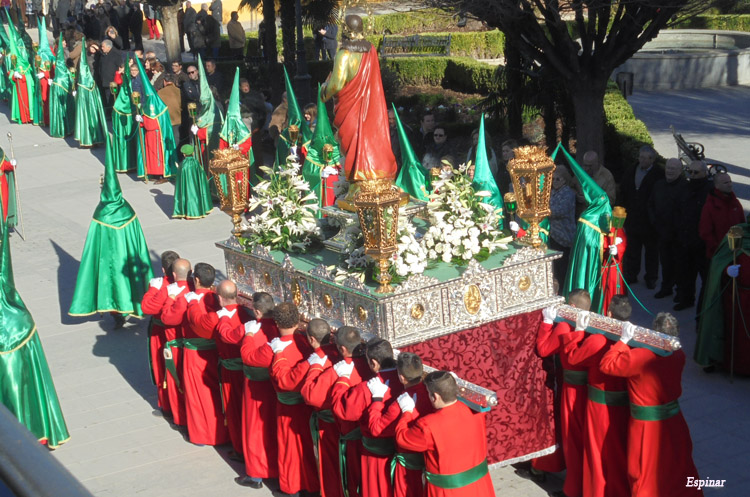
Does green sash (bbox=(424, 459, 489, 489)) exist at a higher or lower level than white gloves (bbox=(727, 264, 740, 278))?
lower

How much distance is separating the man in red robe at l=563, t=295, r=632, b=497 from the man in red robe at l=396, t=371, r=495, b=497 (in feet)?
3.57

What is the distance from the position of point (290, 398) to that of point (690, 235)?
4993 millimetres

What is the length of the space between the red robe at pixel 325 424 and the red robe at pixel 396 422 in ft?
1.46

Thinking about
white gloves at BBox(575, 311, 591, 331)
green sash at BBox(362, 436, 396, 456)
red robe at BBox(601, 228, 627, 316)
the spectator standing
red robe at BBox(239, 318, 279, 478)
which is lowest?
red robe at BBox(239, 318, 279, 478)

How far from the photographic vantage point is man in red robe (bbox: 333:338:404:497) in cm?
584

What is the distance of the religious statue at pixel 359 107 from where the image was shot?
6922 mm

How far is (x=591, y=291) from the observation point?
8828 millimetres

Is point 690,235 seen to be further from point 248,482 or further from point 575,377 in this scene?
point 248,482

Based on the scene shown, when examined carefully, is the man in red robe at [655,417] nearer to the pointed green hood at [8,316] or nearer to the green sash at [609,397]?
the green sash at [609,397]

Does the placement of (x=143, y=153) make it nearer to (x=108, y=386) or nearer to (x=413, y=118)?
(x=413, y=118)

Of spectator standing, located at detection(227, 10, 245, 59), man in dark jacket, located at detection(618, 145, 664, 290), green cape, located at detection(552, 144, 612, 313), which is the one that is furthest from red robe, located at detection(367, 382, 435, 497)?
spectator standing, located at detection(227, 10, 245, 59)

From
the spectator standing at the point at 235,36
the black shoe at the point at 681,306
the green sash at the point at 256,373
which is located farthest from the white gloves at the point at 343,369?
the spectator standing at the point at 235,36

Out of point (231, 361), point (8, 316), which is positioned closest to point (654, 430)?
point (231, 361)

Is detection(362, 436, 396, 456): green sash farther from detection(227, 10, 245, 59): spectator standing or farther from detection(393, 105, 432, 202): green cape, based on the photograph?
detection(227, 10, 245, 59): spectator standing
